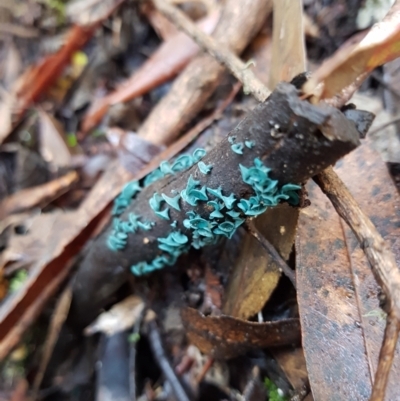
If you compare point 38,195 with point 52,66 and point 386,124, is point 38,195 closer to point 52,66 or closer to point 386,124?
point 52,66

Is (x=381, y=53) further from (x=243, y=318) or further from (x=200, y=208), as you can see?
(x=243, y=318)

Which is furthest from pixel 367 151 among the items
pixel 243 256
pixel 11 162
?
pixel 11 162

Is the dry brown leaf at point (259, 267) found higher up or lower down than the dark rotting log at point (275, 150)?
lower down

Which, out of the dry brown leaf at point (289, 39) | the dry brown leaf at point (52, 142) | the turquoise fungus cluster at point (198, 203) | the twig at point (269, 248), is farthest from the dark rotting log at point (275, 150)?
the dry brown leaf at point (52, 142)

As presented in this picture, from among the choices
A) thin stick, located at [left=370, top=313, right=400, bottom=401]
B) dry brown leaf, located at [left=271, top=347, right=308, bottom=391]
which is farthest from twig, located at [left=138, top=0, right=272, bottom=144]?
thin stick, located at [left=370, top=313, right=400, bottom=401]

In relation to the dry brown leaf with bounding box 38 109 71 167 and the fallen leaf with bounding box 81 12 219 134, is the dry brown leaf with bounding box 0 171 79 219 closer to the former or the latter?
the dry brown leaf with bounding box 38 109 71 167

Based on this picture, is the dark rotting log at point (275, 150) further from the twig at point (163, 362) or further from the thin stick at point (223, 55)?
the twig at point (163, 362)
